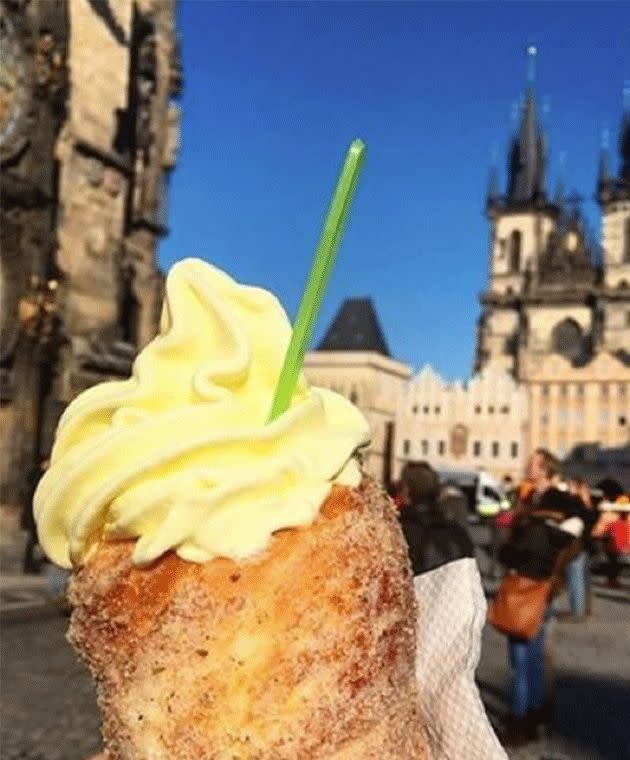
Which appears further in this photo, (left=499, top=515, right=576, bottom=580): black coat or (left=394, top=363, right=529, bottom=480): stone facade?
(left=394, top=363, right=529, bottom=480): stone facade

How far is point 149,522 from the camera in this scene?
150cm

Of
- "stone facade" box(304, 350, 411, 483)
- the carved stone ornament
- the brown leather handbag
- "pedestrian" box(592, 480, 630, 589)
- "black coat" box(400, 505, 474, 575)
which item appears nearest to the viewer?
"black coat" box(400, 505, 474, 575)

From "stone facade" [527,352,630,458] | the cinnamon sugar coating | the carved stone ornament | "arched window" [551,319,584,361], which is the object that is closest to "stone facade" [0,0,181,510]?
the cinnamon sugar coating

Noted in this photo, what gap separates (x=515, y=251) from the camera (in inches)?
2830

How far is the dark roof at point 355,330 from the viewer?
72.7m

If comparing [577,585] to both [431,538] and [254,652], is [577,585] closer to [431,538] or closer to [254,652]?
[431,538]

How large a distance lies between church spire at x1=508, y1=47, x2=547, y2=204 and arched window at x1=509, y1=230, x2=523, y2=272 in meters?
2.40

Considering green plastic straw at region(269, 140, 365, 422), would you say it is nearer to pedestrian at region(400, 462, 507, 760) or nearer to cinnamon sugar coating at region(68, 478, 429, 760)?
cinnamon sugar coating at region(68, 478, 429, 760)

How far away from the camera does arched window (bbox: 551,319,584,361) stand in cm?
6581

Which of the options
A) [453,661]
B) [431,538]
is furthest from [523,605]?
[453,661]

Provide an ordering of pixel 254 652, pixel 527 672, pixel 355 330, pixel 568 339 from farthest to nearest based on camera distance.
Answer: pixel 355 330 < pixel 568 339 < pixel 527 672 < pixel 254 652

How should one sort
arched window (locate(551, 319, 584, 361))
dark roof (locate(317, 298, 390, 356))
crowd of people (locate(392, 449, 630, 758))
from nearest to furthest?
crowd of people (locate(392, 449, 630, 758)), arched window (locate(551, 319, 584, 361)), dark roof (locate(317, 298, 390, 356))

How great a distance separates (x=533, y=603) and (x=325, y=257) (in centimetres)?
442

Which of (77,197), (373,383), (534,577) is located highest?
(77,197)
